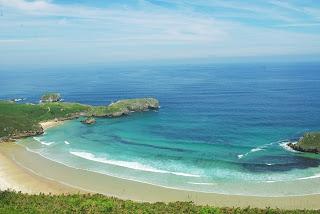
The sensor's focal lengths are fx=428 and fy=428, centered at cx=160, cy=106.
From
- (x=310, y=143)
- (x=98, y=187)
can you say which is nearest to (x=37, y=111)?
(x=98, y=187)

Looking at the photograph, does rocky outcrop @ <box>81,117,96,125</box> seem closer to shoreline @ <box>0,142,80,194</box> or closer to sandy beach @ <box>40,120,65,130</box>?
sandy beach @ <box>40,120,65,130</box>

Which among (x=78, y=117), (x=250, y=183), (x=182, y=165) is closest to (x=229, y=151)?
(x=182, y=165)

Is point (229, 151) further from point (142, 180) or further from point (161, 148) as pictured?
point (142, 180)

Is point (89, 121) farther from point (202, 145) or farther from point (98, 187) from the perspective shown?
point (98, 187)

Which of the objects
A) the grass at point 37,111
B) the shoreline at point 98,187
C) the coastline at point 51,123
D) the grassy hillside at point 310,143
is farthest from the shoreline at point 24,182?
the grassy hillside at point 310,143

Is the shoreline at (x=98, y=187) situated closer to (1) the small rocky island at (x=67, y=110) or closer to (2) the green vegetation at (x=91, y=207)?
(2) the green vegetation at (x=91, y=207)
